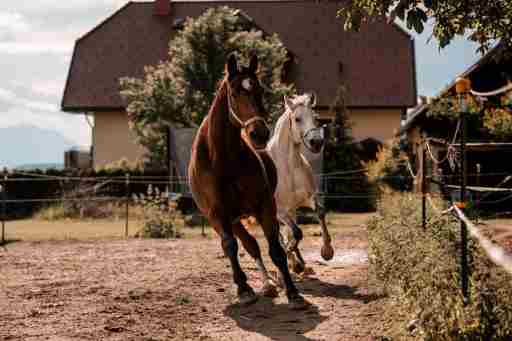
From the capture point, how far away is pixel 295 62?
114 feet

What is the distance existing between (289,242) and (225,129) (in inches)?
94.7

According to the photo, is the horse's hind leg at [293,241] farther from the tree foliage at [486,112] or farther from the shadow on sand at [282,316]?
the tree foliage at [486,112]

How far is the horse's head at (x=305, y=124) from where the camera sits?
27.5 feet

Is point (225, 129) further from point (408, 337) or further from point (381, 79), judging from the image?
point (381, 79)

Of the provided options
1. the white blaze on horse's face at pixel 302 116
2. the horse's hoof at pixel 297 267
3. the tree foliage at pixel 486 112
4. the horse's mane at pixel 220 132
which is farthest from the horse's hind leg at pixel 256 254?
the tree foliage at pixel 486 112

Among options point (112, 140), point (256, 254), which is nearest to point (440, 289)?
point (256, 254)

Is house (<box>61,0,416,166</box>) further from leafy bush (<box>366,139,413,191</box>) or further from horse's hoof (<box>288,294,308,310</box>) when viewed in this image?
horse's hoof (<box>288,294,308,310</box>)

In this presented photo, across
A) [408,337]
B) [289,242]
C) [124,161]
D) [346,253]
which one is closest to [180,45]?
[124,161]

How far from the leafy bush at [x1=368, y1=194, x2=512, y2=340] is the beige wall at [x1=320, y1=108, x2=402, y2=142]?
28.0 metres

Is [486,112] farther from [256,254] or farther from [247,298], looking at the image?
[247,298]

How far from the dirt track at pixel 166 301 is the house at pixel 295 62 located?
23.3 m

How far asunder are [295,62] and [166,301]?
93.4 feet

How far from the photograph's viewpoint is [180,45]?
26391 millimetres

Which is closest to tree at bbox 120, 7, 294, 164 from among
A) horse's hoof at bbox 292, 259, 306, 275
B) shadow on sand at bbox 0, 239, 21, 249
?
shadow on sand at bbox 0, 239, 21, 249
